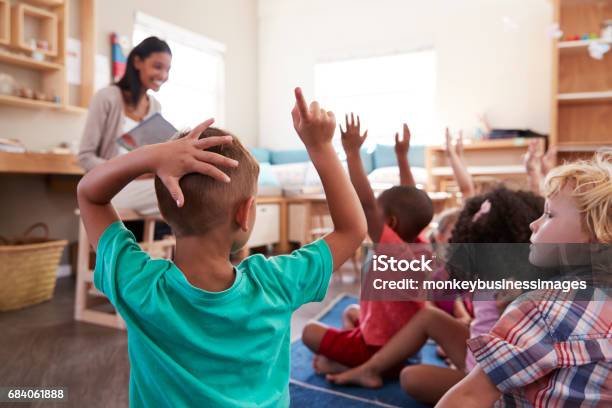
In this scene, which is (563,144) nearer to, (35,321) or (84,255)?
(84,255)

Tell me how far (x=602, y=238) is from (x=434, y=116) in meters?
3.56

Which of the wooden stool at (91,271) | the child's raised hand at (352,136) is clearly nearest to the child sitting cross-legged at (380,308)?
the child's raised hand at (352,136)

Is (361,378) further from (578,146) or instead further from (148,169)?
(578,146)

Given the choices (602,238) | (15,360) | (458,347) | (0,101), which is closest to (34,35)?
(0,101)

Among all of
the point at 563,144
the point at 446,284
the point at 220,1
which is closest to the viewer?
the point at 446,284

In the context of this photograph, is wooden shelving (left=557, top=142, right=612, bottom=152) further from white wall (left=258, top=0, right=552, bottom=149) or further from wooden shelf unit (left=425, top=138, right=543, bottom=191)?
white wall (left=258, top=0, right=552, bottom=149)

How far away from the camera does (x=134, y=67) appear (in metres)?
1.62

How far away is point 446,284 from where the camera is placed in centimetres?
74

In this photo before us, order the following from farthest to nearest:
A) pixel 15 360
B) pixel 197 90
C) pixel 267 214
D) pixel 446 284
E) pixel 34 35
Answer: pixel 197 90 < pixel 267 214 < pixel 34 35 < pixel 15 360 < pixel 446 284

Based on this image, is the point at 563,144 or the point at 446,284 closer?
the point at 446,284

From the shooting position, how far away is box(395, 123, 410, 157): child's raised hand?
121 cm

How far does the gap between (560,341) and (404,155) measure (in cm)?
78

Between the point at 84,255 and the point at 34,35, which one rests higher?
the point at 34,35

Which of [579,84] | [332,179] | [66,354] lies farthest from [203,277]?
[579,84]
